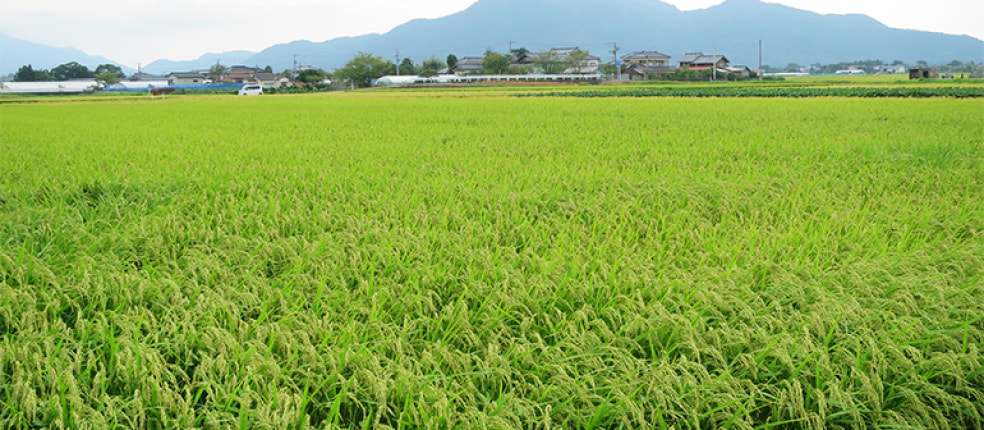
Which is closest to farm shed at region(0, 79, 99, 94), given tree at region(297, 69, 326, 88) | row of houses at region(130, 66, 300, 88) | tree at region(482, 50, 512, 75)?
tree at region(297, 69, 326, 88)

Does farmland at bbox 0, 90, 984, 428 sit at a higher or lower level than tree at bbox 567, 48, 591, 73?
lower

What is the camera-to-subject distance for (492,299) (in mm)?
2754

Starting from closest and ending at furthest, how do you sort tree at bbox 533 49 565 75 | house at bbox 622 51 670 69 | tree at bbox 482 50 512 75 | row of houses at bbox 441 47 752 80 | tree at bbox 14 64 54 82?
1. tree at bbox 14 64 54 82
2. row of houses at bbox 441 47 752 80
3. tree at bbox 533 49 565 75
4. tree at bbox 482 50 512 75
5. house at bbox 622 51 670 69

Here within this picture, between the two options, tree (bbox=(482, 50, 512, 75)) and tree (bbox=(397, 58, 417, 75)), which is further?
tree (bbox=(397, 58, 417, 75))

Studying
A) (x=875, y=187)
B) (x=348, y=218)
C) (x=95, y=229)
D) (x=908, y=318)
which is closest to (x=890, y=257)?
(x=908, y=318)

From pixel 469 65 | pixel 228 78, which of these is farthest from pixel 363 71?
pixel 228 78

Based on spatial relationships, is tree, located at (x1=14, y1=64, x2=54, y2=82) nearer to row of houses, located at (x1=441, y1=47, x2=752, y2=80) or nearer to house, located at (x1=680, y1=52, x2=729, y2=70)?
row of houses, located at (x1=441, y1=47, x2=752, y2=80)

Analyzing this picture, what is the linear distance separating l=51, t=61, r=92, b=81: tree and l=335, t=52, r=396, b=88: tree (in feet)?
131

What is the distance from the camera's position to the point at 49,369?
2.04 meters

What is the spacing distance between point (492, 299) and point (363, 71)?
286ft

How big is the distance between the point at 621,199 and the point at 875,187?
8.70ft

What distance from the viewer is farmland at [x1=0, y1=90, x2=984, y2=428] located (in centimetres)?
196

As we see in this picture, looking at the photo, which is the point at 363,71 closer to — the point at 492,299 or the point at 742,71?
the point at 742,71

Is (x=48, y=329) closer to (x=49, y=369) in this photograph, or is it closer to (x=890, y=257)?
(x=49, y=369)
